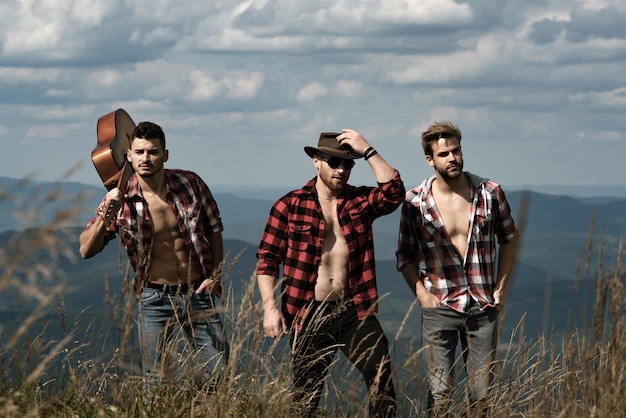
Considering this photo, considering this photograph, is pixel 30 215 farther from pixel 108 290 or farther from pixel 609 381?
pixel 609 381

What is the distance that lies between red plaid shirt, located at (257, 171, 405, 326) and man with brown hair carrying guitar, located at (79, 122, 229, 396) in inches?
16.6

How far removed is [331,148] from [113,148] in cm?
145

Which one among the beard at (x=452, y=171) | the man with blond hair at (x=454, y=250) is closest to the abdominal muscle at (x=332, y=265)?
the man with blond hair at (x=454, y=250)

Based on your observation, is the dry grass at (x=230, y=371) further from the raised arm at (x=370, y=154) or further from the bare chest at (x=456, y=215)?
the raised arm at (x=370, y=154)

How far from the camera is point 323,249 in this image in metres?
5.13

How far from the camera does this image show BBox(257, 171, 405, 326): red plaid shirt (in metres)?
5.00

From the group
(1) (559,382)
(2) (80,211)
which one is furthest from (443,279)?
(2) (80,211)

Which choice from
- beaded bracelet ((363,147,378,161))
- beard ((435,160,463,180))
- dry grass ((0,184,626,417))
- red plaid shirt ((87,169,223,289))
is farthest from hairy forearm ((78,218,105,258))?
beard ((435,160,463,180))

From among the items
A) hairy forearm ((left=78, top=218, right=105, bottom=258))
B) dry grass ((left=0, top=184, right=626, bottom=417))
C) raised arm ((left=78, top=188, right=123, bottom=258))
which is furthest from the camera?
hairy forearm ((left=78, top=218, right=105, bottom=258))

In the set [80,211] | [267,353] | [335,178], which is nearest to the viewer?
[80,211]

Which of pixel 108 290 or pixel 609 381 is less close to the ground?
pixel 108 290

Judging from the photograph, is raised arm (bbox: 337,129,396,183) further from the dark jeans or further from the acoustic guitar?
the acoustic guitar

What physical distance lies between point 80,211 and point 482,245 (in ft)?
10.5

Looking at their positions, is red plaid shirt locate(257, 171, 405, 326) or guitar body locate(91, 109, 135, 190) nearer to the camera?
red plaid shirt locate(257, 171, 405, 326)
